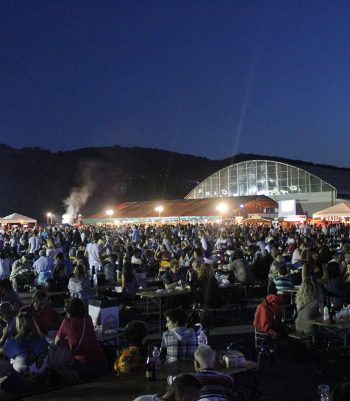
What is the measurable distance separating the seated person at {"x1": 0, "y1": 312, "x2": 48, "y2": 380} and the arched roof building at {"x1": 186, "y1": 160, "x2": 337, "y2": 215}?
36474mm

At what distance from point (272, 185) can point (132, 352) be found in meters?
39.4

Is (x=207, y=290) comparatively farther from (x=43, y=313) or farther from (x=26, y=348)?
(x=26, y=348)

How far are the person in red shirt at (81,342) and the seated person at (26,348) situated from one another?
1.52 ft

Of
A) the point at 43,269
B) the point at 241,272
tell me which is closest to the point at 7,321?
the point at 43,269

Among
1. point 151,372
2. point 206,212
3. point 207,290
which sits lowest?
point 151,372

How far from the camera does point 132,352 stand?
4469 millimetres

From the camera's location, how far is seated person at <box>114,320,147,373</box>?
4402mm

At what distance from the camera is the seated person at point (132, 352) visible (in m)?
4.40

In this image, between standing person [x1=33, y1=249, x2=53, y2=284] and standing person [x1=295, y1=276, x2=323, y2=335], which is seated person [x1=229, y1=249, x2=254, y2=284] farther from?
standing person [x1=33, y1=249, x2=53, y2=284]

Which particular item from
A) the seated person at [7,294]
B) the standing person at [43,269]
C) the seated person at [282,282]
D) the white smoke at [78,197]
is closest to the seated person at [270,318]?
the seated person at [282,282]

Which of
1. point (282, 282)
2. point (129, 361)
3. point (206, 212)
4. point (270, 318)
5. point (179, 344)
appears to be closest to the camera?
point (129, 361)

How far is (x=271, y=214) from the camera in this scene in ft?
117

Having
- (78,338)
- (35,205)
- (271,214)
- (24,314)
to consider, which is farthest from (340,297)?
(35,205)

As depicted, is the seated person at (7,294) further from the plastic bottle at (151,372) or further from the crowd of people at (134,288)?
the plastic bottle at (151,372)
